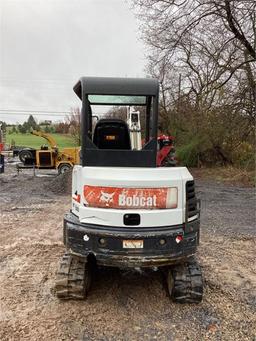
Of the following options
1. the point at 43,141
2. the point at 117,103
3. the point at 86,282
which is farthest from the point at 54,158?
the point at 43,141

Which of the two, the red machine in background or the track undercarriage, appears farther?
the red machine in background

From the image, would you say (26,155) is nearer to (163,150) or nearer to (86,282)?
(163,150)

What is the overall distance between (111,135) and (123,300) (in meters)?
1.85

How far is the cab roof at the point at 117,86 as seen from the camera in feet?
13.6

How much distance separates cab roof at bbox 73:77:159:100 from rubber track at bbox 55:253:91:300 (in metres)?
1.76

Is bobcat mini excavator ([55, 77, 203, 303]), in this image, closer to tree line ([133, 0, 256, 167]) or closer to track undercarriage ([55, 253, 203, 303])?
track undercarriage ([55, 253, 203, 303])

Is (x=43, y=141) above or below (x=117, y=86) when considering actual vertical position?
below

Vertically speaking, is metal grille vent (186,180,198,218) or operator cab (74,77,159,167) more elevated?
operator cab (74,77,159,167)

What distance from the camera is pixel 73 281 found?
3.86 meters

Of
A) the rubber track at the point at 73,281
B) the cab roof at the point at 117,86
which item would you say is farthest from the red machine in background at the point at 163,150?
the rubber track at the point at 73,281

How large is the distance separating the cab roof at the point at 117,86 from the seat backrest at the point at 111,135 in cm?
51

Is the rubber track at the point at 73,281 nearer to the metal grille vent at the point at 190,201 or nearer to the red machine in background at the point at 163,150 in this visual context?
the metal grille vent at the point at 190,201

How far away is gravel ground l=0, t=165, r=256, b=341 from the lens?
11.1 feet

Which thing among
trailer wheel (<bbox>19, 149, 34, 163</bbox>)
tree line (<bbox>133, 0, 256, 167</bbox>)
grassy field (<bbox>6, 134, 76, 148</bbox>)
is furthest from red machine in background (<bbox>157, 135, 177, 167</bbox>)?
grassy field (<bbox>6, 134, 76, 148</bbox>)
